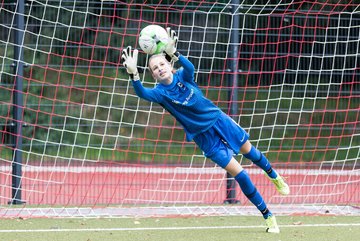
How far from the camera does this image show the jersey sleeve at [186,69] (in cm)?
851

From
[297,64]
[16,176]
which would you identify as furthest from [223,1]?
[16,176]

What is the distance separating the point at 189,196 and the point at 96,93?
6.29 feet

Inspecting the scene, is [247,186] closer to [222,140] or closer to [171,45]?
[222,140]

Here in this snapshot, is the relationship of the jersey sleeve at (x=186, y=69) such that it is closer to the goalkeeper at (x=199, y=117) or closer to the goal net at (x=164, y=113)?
the goalkeeper at (x=199, y=117)

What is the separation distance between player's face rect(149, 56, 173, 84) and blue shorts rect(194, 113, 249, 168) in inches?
25.4

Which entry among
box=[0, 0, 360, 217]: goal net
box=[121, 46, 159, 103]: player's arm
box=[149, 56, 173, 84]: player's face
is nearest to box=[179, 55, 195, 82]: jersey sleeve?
box=[149, 56, 173, 84]: player's face

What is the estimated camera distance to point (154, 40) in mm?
8508

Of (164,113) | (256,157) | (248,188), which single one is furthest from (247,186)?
(164,113)

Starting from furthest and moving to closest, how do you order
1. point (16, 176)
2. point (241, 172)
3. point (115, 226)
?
1. point (16, 176)
2. point (115, 226)
3. point (241, 172)

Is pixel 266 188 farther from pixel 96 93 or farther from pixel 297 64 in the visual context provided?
pixel 96 93

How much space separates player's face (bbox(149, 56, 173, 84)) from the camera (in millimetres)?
8625

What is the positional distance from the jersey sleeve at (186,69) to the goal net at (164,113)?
2.55 m

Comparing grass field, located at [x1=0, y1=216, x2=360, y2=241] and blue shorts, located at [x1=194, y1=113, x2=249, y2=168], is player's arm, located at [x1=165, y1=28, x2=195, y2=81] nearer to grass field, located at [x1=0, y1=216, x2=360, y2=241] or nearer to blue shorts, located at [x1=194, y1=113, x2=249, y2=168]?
blue shorts, located at [x1=194, y1=113, x2=249, y2=168]

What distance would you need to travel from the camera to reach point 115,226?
30.7 ft
